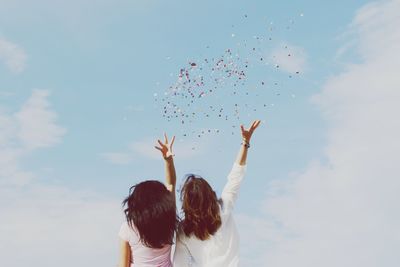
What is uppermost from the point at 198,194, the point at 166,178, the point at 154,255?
the point at 166,178

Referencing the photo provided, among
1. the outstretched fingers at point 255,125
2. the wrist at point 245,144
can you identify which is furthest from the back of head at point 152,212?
the outstretched fingers at point 255,125

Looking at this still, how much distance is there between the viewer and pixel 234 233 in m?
6.42

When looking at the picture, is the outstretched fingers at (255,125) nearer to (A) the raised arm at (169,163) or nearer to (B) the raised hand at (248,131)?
(B) the raised hand at (248,131)

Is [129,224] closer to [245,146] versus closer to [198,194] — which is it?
[198,194]

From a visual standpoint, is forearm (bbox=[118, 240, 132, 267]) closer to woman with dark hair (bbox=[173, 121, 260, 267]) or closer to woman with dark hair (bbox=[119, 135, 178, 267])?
woman with dark hair (bbox=[119, 135, 178, 267])

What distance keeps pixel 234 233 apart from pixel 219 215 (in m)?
0.28

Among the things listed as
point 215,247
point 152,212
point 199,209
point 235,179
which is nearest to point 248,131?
point 235,179

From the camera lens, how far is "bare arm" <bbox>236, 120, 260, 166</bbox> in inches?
269

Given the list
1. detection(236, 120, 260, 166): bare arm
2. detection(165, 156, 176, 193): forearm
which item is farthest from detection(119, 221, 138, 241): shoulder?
detection(236, 120, 260, 166): bare arm

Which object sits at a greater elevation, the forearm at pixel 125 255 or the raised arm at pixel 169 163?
the raised arm at pixel 169 163

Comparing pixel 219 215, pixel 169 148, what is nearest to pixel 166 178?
pixel 169 148

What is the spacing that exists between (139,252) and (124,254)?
157 mm

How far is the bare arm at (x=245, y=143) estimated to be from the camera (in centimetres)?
682

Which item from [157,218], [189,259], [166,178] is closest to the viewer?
[157,218]
